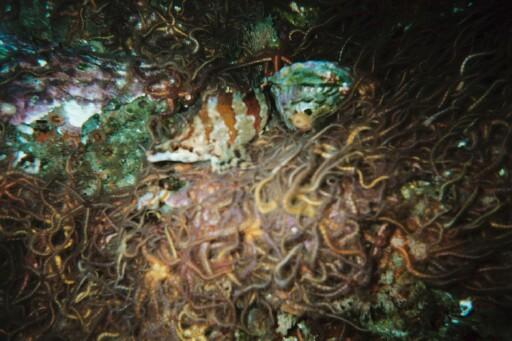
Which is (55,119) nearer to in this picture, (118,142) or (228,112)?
(118,142)

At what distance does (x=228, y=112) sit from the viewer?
254 cm

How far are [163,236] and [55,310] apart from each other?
47.8 inches

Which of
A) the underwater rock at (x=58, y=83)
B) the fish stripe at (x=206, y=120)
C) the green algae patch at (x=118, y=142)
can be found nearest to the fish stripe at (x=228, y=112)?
the fish stripe at (x=206, y=120)

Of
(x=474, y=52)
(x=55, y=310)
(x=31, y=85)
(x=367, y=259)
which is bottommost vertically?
(x=55, y=310)

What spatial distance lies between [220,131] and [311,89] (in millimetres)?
878

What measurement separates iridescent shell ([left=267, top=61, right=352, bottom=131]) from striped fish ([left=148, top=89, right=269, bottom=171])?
0.28m

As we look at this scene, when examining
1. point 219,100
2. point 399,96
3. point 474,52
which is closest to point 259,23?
point 219,100

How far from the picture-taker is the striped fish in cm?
237

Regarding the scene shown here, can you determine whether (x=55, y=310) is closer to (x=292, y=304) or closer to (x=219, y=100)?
(x=292, y=304)

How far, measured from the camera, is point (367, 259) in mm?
1671

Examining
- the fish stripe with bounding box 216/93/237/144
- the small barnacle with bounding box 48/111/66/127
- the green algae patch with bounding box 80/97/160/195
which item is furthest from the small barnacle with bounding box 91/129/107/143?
the fish stripe with bounding box 216/93/237/144

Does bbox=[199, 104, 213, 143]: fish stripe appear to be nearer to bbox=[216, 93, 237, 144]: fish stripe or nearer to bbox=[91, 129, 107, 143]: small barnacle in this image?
bbox=[216, 93, 237, 144]: fish stripe

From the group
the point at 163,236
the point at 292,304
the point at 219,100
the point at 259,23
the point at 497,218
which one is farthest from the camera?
the point at 259,23

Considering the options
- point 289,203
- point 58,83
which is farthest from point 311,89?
point 58,83
